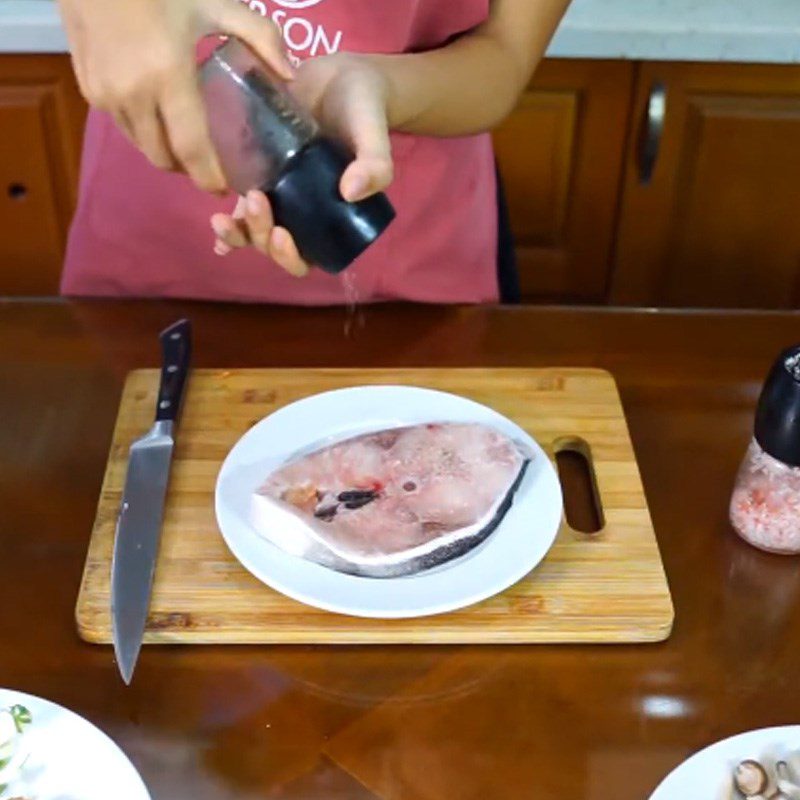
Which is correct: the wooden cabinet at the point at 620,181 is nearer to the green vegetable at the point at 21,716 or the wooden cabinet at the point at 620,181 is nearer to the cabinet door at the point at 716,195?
the cabinet door at the point at 716,195

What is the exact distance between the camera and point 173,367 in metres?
0.98

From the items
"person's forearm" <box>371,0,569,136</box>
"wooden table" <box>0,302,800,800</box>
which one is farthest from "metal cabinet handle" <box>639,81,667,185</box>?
"wooden table" <box>0,302,800,800</box>

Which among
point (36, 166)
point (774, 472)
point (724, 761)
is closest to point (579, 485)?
point (774, 472)

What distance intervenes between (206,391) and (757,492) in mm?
445

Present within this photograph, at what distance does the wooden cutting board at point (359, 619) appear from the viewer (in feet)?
2.55

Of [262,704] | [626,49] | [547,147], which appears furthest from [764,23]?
[262,704]

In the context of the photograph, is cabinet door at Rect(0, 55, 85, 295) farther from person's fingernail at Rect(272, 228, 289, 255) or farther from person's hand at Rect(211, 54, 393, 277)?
person's fingernail at Rect(272, 228, 289, 255)

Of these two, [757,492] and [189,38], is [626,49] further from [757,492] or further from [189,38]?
[189,38]

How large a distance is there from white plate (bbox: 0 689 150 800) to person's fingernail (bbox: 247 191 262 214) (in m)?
0.33

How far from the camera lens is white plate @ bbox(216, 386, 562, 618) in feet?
2.56

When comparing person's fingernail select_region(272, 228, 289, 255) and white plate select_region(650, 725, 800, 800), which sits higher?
person's fingernail select_region(272, 228, 289, 255)

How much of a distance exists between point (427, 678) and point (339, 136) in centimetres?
38

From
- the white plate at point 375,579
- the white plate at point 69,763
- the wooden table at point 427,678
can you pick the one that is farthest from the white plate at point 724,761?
the white plate at point 69,763

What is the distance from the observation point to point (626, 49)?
5.37 ft
